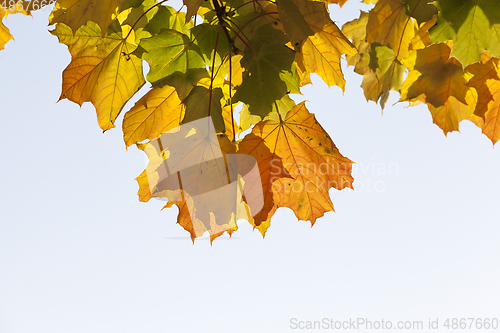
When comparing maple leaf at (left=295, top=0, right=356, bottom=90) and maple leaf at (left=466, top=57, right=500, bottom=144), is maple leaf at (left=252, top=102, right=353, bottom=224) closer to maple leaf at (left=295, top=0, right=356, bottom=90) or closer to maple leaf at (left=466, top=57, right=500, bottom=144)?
maple leaf at (left=295, top=0, right=356, bottom=90)

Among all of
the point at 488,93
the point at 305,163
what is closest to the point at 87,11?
the point at 305,163

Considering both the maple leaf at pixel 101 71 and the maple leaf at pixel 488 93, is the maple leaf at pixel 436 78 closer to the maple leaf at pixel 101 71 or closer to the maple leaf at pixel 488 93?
the maple leaf at pixel 488 93

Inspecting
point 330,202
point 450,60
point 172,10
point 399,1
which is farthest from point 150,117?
point 450,60

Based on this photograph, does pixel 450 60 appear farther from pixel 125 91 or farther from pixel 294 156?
pixel 125 91

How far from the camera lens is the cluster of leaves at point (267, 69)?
1.94 feet

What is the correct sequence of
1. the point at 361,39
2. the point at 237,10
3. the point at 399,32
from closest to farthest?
the point at 237,10
the point at 399,32
the point at 361,39

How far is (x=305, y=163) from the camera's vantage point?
82 centimetres

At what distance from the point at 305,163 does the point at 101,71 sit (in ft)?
1.58

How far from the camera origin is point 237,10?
24.9 inches

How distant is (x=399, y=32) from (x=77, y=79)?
2.19 ft

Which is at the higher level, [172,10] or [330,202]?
[172,10]

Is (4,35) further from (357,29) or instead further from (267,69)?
(357,29)

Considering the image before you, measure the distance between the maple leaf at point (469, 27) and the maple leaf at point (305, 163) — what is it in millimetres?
296

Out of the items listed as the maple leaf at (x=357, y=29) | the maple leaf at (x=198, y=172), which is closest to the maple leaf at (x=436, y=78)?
the maple leaf at (x=357, y=29)
